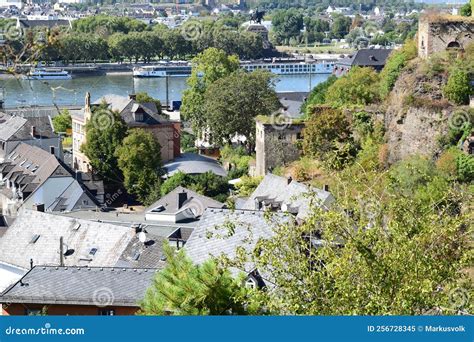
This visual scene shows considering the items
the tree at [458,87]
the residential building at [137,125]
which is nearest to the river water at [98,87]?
the residential building at [137,125]

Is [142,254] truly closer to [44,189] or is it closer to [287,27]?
[44,189]

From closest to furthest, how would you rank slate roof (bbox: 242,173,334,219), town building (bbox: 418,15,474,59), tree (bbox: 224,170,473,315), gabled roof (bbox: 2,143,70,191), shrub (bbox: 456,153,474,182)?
tree (bbox: 224,170,473,315) → shrub (bbox: 456,153,474,182) → slate roof (bbox: 242,173,334,219) → town building (bbox: 418,15,474,59) → gabled roof (bbox: 2,143,70,191)

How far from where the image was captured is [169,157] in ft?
92.5

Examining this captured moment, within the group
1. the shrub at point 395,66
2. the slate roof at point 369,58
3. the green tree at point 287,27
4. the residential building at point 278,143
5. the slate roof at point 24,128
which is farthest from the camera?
the green tree at point 287,27

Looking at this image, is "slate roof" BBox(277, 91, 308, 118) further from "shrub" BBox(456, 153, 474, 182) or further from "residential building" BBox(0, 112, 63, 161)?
"shrub" BBox(456, 153, 474, 182)

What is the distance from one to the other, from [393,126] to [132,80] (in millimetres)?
40960

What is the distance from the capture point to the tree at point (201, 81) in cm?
3219

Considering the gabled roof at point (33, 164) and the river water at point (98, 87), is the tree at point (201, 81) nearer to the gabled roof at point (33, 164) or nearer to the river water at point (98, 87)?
the gabled roof at point (33, 164)

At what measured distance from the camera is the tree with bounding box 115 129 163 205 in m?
24.8

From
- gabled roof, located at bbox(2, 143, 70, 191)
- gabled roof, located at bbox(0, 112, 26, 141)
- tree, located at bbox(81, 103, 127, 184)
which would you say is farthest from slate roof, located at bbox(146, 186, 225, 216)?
gabled roof, located at bbox(0, 112, 26, 141)

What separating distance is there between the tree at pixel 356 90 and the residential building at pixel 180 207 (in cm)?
462

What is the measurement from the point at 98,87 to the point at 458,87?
3747 centimetres

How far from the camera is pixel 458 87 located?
19828 mm

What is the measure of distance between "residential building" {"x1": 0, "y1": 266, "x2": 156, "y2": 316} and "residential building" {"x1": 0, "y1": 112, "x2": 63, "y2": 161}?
14225 mm
